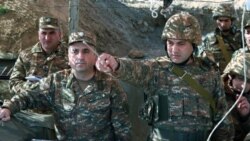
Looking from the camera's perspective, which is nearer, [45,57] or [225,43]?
[45,57]

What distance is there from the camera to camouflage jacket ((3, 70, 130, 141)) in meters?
4.51

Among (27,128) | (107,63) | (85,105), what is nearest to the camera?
(107,63)

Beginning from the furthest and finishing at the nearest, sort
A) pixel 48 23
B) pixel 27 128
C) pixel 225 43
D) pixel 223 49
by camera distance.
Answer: pixel 225 43, pixel 223 49, pixel 48 23, pixel 27 128

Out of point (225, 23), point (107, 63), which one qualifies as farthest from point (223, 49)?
point (107, 63)

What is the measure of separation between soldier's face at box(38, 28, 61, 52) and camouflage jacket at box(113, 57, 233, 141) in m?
1.77

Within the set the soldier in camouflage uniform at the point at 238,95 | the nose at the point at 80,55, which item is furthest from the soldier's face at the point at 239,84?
the nose at the point at 80,55

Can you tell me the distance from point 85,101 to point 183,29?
3.23 feet

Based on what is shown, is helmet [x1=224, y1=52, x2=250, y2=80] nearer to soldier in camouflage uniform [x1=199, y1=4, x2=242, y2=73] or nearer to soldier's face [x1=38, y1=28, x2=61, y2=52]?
soldier's face [x1=38, y1=28, x2=61, y2=52]

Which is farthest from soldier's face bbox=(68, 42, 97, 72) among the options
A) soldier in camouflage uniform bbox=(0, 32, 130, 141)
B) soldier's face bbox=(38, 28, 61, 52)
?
soldier's face bbox=(38, 28, 61, 52)

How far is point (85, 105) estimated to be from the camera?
4.52 m

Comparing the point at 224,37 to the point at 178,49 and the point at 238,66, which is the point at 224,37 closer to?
the point at 238,66

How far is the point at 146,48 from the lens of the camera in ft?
58.4

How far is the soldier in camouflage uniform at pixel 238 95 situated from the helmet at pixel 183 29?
51 cm

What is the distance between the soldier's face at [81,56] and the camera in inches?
173
